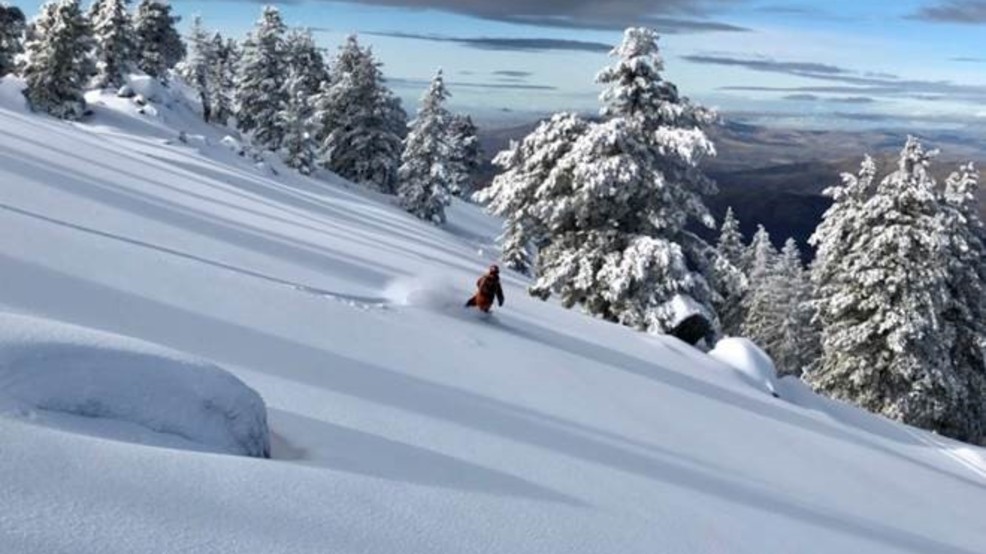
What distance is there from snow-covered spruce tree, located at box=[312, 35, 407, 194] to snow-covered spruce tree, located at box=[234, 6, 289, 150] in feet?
16.0

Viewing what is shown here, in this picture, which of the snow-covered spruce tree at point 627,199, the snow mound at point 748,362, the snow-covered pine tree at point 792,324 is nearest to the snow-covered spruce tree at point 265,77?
the snow-covered pine tree at point 792,324

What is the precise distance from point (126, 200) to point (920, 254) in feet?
72.3

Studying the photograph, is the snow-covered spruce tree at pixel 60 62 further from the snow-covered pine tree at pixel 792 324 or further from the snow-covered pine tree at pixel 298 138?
the snow-covered pine tree at pixel 792 324

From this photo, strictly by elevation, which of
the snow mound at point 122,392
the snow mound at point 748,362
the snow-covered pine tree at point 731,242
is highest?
the snow mound at point 122,392

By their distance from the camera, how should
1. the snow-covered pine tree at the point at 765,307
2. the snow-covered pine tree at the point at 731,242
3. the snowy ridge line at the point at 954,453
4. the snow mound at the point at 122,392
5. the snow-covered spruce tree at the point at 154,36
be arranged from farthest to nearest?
the snow-covered spruce tree at the point at 154,36 → the snow-covered pine tree at the point at 731,242 → the snow-covered pine tree at the point at 765,307 → the snowy ridge line at the point at 954,453 → the snow mound at the point at 122,392

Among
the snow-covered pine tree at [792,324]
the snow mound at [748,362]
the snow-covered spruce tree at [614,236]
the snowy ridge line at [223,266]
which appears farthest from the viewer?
the snow-covered pine tree at [792,324]

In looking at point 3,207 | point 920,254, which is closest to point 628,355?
point 3,207

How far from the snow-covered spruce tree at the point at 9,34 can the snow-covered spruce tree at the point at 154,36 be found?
12866 millimetres

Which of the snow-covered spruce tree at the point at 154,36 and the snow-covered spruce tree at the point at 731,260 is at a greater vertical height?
the snow-covered spruce tree at the point at 154,36

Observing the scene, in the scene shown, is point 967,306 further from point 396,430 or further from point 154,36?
point 154,36

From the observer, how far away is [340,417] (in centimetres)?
744

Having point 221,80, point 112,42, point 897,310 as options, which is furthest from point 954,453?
point 221,80

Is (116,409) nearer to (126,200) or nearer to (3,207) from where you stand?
(3,207)

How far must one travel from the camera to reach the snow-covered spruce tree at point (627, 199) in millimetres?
21469
